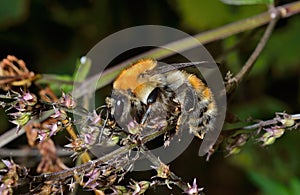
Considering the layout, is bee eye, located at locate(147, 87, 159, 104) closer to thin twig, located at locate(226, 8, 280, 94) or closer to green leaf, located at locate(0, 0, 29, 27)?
thin twig, located at locate(226, 8, 280, 94)

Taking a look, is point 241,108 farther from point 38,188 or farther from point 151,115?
point 38,188

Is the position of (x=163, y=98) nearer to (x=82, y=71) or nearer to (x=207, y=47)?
(x=82, y=71)

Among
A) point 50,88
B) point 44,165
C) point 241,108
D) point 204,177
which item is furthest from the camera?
point 204,177

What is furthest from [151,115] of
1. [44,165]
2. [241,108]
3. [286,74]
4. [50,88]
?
[286,74]

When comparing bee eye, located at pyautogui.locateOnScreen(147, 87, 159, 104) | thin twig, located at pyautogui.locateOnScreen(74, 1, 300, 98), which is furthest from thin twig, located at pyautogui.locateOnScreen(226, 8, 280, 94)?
bee eye, located at pyautogui.locateOnScreen(147, 87, 159, 104)

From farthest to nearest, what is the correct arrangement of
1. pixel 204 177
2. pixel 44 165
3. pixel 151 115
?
pixel 204 177 → pixel 44 165 → pixel 151 115
